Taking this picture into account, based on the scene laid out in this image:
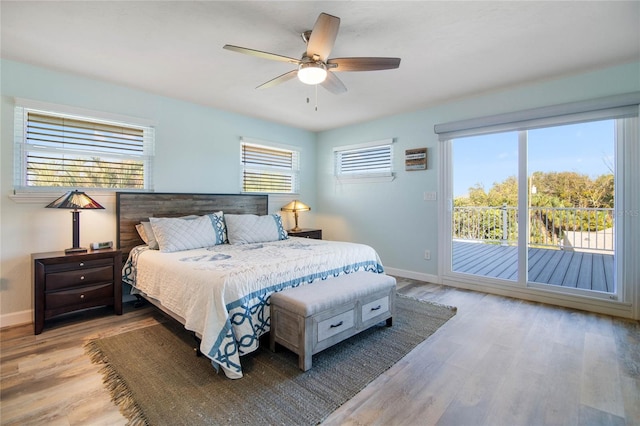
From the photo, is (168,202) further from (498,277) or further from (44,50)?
(498,277)

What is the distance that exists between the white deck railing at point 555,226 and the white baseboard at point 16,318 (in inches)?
195

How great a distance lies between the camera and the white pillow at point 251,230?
11.6 feet

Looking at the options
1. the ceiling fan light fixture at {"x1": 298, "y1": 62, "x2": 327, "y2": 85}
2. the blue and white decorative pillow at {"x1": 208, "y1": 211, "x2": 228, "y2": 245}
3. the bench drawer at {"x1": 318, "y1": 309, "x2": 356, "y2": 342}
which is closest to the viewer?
the bench drawer at {"x1": 318, "y1": 309, "x2": 356, "y2": 342}

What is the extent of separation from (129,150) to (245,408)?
3161 mm

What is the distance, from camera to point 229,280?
200 centimetres

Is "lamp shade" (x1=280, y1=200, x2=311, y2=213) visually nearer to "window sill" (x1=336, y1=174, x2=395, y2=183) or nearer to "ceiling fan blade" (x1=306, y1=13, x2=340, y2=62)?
"window sill" (x1=336, y1=174, x2=395, y2=183)

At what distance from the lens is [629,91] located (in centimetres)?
285

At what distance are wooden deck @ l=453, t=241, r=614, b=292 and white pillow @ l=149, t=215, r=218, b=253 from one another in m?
3.28

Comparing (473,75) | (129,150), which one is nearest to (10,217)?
(129,150)

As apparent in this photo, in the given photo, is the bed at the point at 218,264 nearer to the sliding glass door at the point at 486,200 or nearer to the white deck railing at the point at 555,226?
the sliding glass door at the point at 486,200

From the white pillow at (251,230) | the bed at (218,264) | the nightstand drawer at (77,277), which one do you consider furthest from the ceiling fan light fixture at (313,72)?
the nightstand drawer at (77,277)

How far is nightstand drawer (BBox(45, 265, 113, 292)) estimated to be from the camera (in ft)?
8.64

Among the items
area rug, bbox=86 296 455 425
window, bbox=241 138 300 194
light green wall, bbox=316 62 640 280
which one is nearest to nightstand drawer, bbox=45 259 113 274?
area rug, bbox=86 296 455 425

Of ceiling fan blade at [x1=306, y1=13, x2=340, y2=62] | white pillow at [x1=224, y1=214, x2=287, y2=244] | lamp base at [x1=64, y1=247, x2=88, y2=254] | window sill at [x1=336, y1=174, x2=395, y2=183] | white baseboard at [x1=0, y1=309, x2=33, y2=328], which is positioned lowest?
white baseboard at [x1=0, y1=309, x2=33, y2=328]
